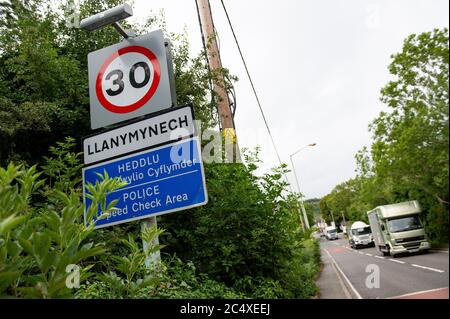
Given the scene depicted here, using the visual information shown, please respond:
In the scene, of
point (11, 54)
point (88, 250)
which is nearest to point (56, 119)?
point (11, 54)

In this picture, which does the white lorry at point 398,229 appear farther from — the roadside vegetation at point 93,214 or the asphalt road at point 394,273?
the roadside vegetation at point 93,214

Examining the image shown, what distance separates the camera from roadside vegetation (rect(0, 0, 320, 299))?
998 millimetres

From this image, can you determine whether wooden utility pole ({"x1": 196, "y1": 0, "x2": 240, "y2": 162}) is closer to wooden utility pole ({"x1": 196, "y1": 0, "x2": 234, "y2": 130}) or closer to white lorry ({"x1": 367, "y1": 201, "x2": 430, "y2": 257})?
wooden utility pole ({"x1": 196, "y1": 0, "x2": 234, "y2": 130})

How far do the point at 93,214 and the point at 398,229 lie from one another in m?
0.98

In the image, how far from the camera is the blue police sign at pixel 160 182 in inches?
Result: 69.3

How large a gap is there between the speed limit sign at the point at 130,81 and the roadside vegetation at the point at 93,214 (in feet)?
1.94

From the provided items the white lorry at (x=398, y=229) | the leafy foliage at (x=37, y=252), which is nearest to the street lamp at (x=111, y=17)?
the leafy foliage at (x=37, y=252)

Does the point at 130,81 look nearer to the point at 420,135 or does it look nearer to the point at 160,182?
the point at 160,182

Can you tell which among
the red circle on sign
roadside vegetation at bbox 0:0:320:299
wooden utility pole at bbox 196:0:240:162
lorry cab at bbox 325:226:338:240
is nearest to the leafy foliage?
roadside vegetation at bbox 0:0:320:299

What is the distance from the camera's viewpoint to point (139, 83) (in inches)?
82.4

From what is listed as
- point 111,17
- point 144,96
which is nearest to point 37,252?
point 144,96

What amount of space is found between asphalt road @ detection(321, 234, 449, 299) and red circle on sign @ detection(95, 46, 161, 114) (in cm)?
147
